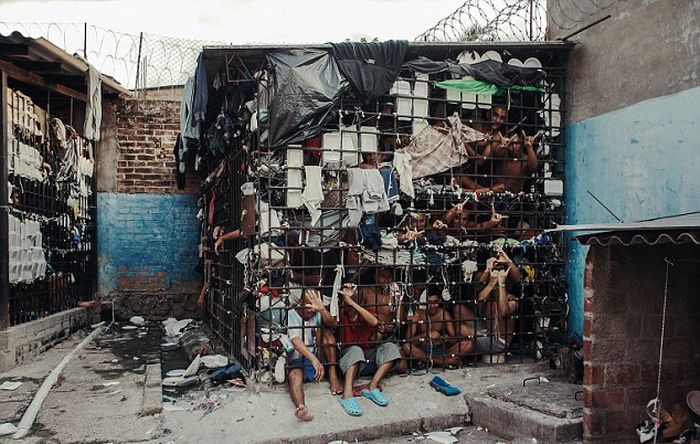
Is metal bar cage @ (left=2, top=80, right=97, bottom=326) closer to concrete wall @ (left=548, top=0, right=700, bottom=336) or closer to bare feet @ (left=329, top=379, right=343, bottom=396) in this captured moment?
bare feet @ (left=329, top=379, right=343, bottom=396)

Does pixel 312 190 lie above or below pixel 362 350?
above

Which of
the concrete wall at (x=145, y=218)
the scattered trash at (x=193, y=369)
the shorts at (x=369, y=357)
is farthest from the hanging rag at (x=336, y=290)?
the concrete wall at (x=145, y=218)

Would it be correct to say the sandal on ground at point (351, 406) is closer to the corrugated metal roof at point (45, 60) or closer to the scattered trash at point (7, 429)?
the scattered trash at point (7, 429)

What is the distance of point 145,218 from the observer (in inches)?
452

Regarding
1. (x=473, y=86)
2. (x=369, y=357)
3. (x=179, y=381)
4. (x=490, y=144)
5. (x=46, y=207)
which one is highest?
(x=473, y=86)

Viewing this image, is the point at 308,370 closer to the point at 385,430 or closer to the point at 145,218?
the point at 385,430

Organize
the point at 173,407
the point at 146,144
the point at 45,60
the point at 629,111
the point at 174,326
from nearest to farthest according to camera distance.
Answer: the point at 173,407 < the point at 629,111 < the point at 45,60 < the point at 174,326 < the point at 146,144

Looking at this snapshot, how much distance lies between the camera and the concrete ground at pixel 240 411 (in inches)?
208

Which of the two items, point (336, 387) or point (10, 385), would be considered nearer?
point (336, 387)

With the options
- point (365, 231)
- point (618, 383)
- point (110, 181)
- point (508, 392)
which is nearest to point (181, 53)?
point (110, 181)

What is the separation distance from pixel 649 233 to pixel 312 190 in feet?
10.5

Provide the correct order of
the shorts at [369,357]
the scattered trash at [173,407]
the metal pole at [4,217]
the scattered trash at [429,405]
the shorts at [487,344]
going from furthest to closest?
the metal pole at [4,217] → the shorts at [487,344] → the shorts at [369,357] → the scattered trash at [429,405] → the scattered trash at [173,407]

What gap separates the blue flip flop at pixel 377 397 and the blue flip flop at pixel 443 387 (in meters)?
0.61

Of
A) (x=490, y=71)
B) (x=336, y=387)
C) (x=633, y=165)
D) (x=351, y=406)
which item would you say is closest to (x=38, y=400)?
(x=336, y=387)
